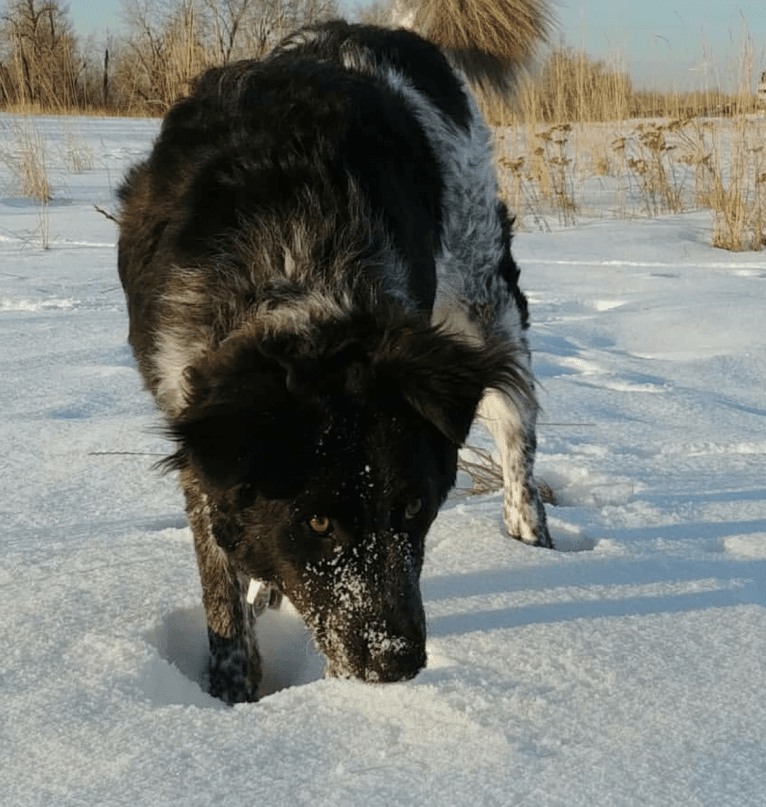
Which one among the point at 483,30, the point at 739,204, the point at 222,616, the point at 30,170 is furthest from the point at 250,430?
the point at 30,170

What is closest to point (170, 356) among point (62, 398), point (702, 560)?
point (702, 560)

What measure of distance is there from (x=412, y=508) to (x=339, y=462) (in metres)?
0.20

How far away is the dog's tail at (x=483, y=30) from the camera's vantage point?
407 centimetres

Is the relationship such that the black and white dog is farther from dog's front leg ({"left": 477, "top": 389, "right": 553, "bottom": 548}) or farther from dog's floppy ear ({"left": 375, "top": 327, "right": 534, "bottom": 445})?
dog's front leg ({"left": 477, "top": 389, "right": 553, "bottom": 548})

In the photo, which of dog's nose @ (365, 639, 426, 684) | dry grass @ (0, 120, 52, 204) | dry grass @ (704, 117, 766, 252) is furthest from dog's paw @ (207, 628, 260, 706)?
dry grass @ (0, 120, 52, 204)

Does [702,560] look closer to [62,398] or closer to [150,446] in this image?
[150,446]

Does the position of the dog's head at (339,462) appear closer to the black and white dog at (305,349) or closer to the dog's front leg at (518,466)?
the black and white dog at (305,349)

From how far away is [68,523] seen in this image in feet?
9.18

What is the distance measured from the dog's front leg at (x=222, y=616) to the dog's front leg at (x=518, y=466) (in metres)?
1.02

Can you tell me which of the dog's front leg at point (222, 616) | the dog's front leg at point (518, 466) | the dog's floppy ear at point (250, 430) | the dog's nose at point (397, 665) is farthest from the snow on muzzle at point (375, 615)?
the dog's front leg at point (518, 466)

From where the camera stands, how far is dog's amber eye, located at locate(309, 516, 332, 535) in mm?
1791

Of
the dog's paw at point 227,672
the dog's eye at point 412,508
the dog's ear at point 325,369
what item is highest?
the dog's ear at point 325,369

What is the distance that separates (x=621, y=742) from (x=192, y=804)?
0.74 meters

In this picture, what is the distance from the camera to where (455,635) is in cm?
218
